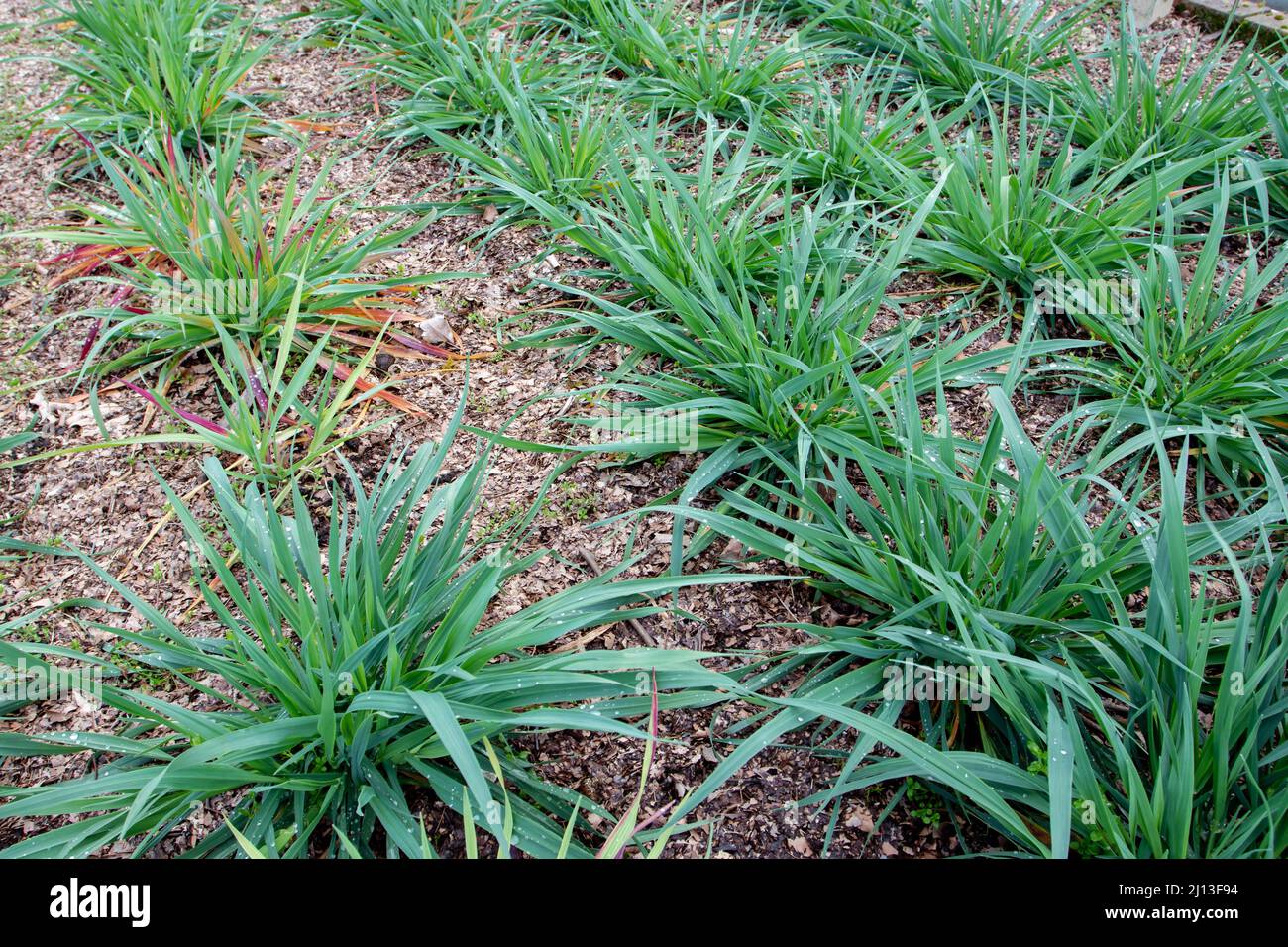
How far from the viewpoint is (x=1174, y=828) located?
1199 millimetres

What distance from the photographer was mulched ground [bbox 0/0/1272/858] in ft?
4.81

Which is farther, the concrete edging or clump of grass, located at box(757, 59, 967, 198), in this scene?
the concrete edging

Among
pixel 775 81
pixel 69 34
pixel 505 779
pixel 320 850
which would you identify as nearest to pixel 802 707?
pixel 505 779

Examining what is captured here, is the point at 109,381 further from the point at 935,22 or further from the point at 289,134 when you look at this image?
the point at 935,22

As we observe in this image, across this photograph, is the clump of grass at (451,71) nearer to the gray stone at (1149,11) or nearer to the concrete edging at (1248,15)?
the gray stone at (1149,11)

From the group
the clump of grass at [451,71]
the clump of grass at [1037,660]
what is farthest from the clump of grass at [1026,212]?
the clump of grass at [451,71]

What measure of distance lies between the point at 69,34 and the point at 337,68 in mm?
840

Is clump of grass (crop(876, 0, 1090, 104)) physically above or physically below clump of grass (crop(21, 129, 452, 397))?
above

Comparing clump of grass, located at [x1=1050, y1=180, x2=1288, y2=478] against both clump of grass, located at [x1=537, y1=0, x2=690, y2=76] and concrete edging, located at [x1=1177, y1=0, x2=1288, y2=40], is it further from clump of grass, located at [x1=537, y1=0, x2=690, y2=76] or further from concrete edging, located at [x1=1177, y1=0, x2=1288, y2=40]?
clump of grass, located at [x1=537, y1=0, x2=690, y2=76]

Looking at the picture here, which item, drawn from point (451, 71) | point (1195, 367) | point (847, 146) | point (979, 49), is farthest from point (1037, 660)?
point (451, 71)

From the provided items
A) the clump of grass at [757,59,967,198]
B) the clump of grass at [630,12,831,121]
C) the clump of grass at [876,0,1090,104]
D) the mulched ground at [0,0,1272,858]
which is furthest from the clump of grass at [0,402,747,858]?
the clump of grass at [876,0,1090,104]

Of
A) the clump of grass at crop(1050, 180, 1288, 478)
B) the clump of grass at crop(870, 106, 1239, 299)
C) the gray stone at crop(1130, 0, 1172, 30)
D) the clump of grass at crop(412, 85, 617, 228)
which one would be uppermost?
the gray stone at crop(1130, 0, 1172, 30)

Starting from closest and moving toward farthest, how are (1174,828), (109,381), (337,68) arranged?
(1174,828)
(109,381)
(337,68)

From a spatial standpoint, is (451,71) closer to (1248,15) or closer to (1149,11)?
(1149,11)
